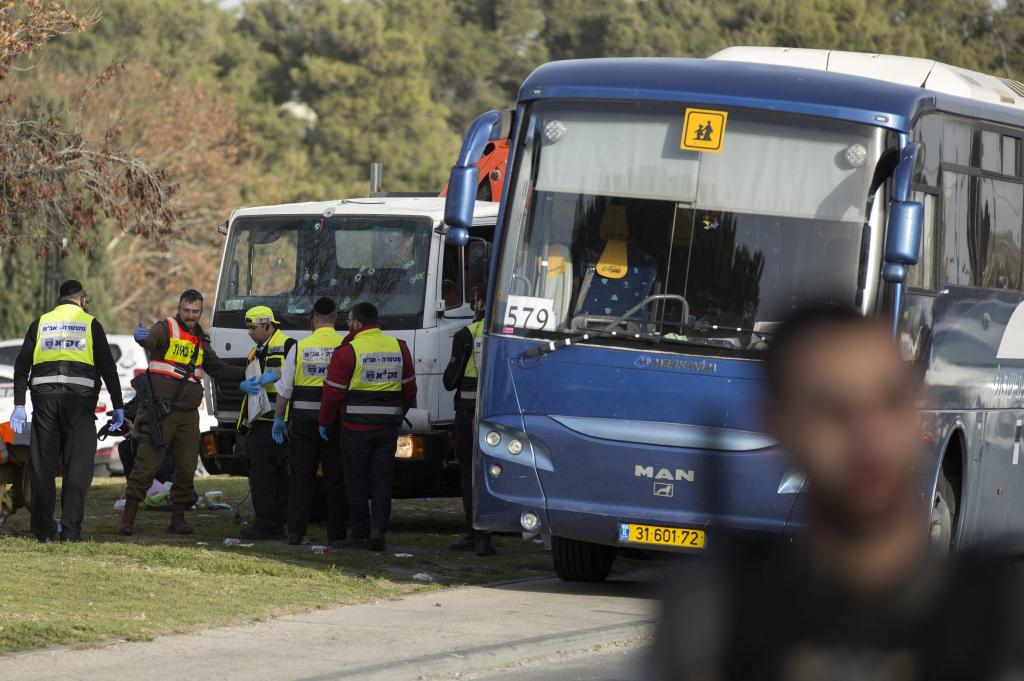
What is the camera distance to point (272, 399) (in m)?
14.4

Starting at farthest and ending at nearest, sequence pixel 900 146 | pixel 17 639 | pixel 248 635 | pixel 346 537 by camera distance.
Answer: pixel 346 537 < pixel 900 146 < pixel 248 635 < pixel 17 639

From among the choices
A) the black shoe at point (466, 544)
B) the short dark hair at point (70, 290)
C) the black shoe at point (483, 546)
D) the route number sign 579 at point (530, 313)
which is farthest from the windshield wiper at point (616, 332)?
the short dark hair at point (70, 290)

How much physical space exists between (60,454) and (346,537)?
8.03ft

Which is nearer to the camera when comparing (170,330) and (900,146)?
(900,146)

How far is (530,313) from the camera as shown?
36.1 feet

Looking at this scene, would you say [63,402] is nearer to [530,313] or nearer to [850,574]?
[530,313]

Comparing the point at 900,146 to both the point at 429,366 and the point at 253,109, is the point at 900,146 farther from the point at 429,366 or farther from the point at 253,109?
the point at 253,109

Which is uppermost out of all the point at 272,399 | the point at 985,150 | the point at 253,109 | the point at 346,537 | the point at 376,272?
the point at 253,109

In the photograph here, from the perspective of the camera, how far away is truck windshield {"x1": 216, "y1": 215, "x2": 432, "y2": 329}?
15164mm

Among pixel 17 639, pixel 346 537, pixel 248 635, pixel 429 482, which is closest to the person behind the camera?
pixel 17 639

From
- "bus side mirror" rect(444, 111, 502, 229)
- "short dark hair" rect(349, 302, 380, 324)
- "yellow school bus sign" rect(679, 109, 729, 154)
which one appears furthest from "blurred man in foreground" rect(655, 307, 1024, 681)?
"short dark hair" rect(349, 302, 380, 324)

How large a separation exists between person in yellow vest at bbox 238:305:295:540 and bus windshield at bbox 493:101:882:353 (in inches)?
144

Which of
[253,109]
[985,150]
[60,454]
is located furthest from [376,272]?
[253,109]

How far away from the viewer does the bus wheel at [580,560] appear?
12.2m
